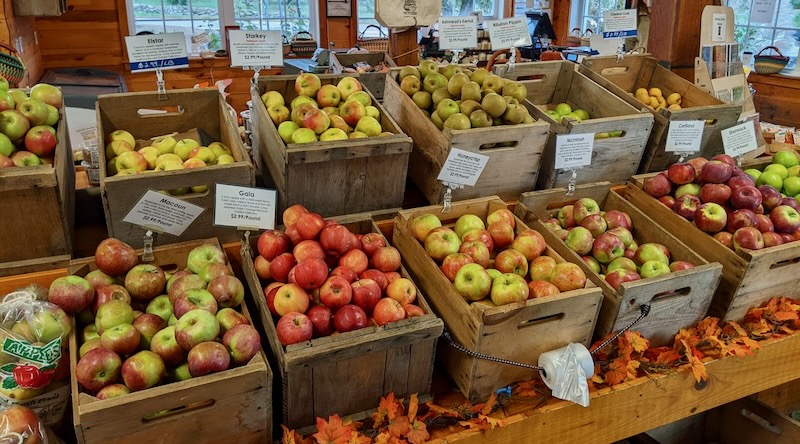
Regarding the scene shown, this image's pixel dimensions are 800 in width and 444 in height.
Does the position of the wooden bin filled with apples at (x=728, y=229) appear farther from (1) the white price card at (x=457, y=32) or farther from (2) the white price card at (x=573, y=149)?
(1) the white price card at (x=457, y=32)

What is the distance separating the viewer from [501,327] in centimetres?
141

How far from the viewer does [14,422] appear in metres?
1.15

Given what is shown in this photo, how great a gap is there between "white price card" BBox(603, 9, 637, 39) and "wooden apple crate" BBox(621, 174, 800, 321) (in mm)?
1212

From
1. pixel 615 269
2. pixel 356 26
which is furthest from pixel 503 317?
pixel 356 26

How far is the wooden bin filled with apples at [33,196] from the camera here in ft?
4.68

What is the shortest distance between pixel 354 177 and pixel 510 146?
529 mm

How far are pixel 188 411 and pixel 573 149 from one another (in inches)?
56.2

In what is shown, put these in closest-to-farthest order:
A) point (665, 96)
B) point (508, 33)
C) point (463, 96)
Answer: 1. point (463, 96)
2. point (508, 33)
3. point (665, 96)

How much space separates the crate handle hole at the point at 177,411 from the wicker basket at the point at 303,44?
240 inches

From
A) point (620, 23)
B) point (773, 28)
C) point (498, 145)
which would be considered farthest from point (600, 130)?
point (773, 28)

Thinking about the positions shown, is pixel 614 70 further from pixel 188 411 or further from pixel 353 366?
pixel 188 411

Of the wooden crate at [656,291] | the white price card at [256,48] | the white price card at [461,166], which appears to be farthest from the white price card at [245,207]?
the wooden crate at [656,291]

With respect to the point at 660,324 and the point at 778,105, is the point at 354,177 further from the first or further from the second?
the point at 778,105

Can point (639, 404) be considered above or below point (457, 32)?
below
